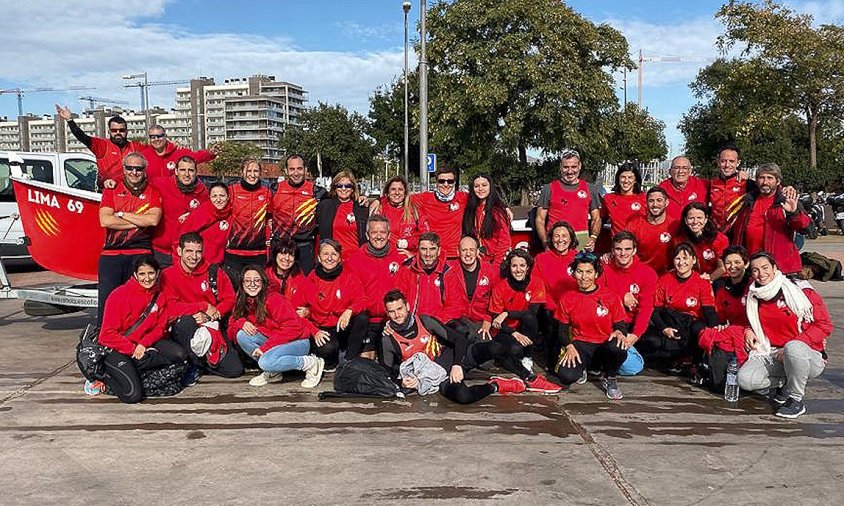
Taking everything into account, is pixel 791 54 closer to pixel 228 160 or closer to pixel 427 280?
pixel 427 280

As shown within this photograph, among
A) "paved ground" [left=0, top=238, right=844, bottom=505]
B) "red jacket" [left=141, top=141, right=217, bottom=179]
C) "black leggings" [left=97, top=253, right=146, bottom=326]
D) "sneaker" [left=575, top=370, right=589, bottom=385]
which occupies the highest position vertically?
"red jacket" [left=141, top=141, right=217, bottom=179]

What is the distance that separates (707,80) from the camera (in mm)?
45906

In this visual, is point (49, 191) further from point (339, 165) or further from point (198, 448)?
point (339, 165)

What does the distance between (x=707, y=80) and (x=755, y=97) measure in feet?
87.4

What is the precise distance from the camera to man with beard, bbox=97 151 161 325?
573 cm

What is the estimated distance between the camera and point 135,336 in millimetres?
5160

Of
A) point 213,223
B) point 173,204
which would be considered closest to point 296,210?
point 213,223

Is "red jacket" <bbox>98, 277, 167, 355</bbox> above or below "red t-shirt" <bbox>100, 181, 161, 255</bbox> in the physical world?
below

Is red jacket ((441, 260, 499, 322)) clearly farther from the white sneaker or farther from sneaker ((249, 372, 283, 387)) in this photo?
sneaker ((249, 372, 283, 387))

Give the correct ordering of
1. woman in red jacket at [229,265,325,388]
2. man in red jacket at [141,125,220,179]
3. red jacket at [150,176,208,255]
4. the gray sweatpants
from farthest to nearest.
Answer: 1. man in red jacket at [141,125,220,179]
2. red jacket at [150,176,208,255]
3. woman in red jacket at [229,265,325,388]
4. the gray sweatpants

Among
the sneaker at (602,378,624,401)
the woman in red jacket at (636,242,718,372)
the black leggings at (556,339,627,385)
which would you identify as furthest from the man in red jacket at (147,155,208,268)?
the woman in red jacket at (636,242,718,372)

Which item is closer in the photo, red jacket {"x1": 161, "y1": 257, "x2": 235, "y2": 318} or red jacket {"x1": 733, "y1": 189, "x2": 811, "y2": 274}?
red jacket {"x1": 161, "y1": 257, "x2": 235, "y2": 318}

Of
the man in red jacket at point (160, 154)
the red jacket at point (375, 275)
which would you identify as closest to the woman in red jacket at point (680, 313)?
the red jacket at point (375, 275)

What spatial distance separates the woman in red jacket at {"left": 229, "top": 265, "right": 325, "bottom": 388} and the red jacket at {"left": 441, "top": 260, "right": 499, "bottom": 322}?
112cm
